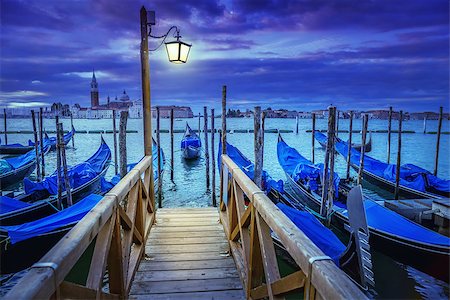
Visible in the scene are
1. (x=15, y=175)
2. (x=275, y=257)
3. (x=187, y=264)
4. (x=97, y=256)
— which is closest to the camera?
(x=97, y=256)

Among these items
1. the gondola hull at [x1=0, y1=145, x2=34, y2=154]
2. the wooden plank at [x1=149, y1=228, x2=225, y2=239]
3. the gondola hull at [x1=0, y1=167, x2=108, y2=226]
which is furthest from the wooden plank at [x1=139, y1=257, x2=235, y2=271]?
the gondola hull at [x1=0, y1=145, x2=34, y2=154]

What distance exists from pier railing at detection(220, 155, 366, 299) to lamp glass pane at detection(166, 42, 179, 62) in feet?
5.92

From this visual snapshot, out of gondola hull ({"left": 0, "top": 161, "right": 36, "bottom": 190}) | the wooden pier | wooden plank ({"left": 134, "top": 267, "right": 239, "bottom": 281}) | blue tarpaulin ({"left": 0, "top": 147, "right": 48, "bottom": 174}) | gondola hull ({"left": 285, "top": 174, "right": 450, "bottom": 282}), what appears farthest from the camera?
blue tarpaulin ({"left": 0, "top": 147, "right": 48, "bottom": 174})

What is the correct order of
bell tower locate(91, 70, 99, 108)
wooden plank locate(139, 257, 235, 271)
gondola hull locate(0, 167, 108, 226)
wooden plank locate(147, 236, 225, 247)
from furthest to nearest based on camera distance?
bell tower locate(91, 70, 99, 108), gondola hull locate(0, 167, 108, 226), wooden plank locate(147, 236, 225, 247), wooden plank locate(139, 257, 235, 271)

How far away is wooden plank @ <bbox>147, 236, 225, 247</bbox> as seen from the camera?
3.65 m

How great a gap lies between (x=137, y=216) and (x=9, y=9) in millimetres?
3217

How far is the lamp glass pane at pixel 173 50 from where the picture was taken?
4043 mm

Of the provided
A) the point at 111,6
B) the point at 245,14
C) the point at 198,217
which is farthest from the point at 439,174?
the point at 111,6

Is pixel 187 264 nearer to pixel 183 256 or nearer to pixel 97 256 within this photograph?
pixel 183 256

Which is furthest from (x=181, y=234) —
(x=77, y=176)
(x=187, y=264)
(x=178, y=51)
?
(x=77, y=176)

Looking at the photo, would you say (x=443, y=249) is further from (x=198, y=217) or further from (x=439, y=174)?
(x=439, y=174)

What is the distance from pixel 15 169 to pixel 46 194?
18.8 feet

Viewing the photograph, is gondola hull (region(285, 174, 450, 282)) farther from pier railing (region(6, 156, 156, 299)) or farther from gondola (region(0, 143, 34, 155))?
gondola (region(0, 143, 34, 155))

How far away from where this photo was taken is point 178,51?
4.08 metres
